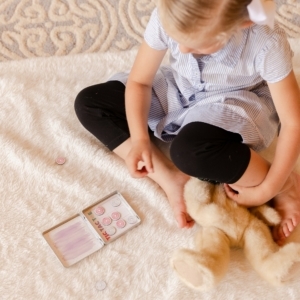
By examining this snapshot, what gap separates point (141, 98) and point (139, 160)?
0.12 meters

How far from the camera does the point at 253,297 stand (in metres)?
0.73

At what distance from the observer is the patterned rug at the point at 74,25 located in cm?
117

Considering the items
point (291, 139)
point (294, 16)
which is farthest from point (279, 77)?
point (294, 16)

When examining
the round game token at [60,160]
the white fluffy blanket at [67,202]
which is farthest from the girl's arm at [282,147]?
the round game token at [60,160]

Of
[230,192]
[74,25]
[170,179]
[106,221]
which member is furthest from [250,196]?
[74,25]

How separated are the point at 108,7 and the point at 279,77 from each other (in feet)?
2.20

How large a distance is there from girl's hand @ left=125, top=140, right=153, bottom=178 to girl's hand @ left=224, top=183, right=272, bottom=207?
151 millimetres

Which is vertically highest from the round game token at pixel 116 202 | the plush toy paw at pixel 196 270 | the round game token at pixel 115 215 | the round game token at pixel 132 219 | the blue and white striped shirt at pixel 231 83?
the blue and white striped shirt at pixel 231 83

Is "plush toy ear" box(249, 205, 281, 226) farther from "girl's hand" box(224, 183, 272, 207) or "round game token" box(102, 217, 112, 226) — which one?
"round game token" box(102, 217, 112, 226)

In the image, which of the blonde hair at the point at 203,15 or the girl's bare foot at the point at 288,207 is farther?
the girl's bare foot at the point at 288,207

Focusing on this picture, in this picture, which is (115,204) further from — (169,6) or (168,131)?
(169,6)

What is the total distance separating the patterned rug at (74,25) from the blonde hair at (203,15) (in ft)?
1.89

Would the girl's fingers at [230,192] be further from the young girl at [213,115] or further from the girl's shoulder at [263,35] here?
the girl's shoulder at [263,35]

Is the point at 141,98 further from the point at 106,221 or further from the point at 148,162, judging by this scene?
the point at 106,221
